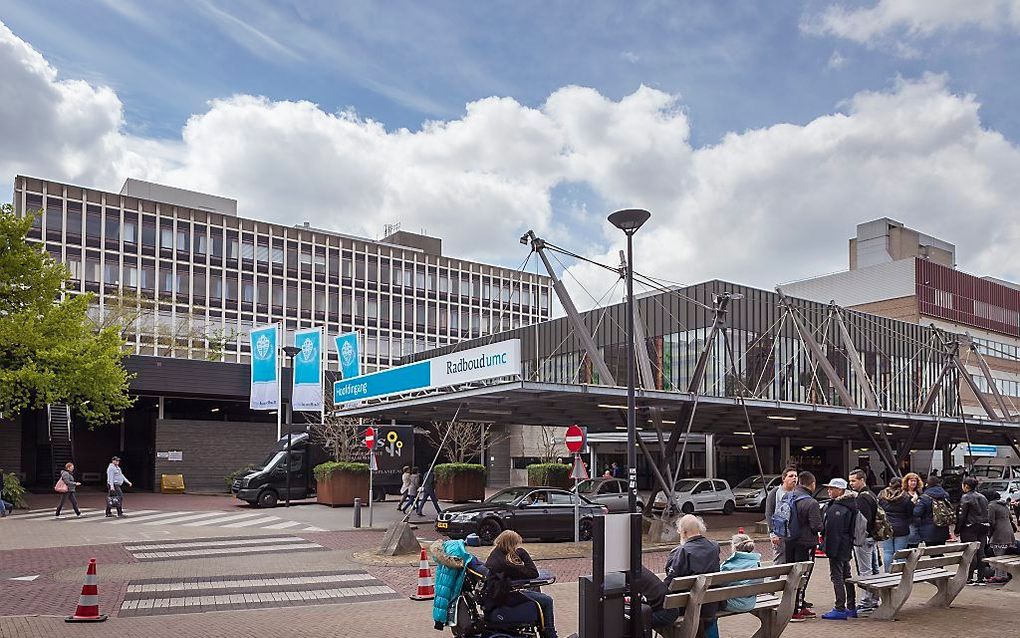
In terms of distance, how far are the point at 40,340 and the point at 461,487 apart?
14.8 meters

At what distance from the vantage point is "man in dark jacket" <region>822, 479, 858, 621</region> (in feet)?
36.0

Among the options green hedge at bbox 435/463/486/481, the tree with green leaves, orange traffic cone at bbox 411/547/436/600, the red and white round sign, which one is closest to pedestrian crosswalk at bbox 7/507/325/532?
the tree with green leaves

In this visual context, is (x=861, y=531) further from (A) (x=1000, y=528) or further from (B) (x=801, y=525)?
(A) (x=1000, y=528)

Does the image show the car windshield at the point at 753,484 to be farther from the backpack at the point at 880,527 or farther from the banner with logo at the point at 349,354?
the backpack at the point at 880,527

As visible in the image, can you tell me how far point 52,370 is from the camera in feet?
105

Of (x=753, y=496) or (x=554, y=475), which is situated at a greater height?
(x=554, y=475)

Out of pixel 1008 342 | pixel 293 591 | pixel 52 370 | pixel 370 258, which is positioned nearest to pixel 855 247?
pixel 1008 342

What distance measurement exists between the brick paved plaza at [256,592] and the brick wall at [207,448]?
1795cm

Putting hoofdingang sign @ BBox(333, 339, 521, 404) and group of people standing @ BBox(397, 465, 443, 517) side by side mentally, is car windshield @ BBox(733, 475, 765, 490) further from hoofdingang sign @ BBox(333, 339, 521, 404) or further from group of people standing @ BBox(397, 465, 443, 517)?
hoofdingang sign @ BBox(333, 339, 521, 404)

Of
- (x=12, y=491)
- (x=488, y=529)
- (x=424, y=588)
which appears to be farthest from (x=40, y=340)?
(x=424, y=588)

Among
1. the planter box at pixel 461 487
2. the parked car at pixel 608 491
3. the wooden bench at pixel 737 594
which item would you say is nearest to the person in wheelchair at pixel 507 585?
the wooden bench at pixel 737 594

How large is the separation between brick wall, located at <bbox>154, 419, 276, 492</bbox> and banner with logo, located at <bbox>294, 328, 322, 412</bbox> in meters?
4.26

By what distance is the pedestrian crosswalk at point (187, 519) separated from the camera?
84.4 ft

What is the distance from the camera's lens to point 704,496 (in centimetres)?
3338
